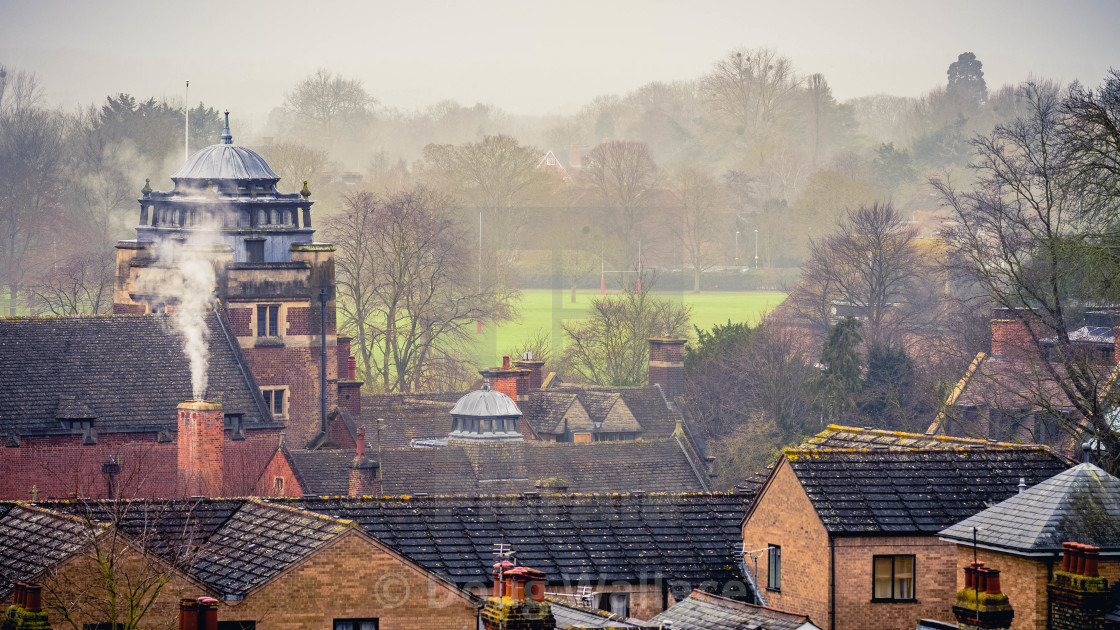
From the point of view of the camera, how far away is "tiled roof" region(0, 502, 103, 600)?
26.9m

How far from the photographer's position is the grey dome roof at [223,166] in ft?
244

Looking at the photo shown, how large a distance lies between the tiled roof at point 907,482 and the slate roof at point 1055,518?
1802 millimetres

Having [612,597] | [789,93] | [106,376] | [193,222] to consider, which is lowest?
[612,597]

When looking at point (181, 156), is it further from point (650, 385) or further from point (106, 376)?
point (106, 376)

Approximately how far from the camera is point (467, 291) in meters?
109

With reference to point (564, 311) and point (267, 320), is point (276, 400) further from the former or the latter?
point (564, 311)

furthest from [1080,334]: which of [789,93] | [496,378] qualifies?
[789,93]

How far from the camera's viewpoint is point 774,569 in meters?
31.8

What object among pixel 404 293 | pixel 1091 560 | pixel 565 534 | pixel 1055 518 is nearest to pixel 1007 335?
pixel 404 293

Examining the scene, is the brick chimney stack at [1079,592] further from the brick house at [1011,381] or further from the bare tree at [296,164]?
the bare tree at [296,164]

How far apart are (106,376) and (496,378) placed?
65.3ft

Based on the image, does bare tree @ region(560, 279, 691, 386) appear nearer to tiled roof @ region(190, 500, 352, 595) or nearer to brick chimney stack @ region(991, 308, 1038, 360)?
brick chimney stack @ region(991, 308, 1038, 360)

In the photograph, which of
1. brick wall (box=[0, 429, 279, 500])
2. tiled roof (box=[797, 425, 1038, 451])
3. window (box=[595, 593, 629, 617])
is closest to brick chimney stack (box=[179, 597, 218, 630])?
window (box=[595, 593, 629, 617])

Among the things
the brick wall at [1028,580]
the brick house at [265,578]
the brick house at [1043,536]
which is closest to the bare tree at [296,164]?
the brick house at [265,578]
